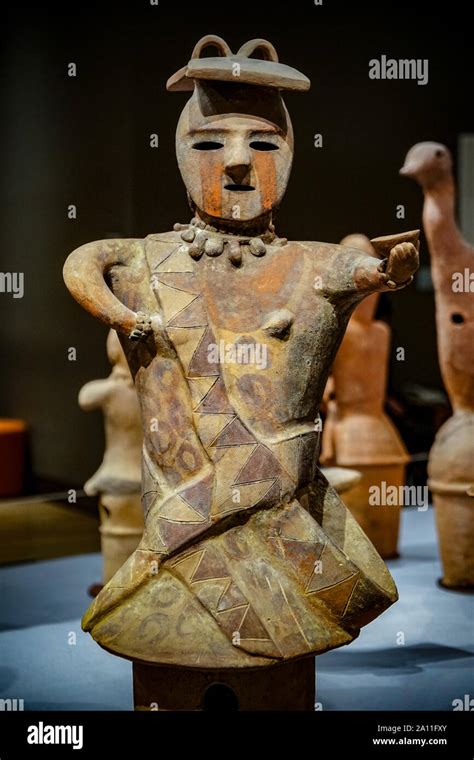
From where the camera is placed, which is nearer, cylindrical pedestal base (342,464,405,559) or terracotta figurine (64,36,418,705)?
terracotta figurine (64,36,418,705)

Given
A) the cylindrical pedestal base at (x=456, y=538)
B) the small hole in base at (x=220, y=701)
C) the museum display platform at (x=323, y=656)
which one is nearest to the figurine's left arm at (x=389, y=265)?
the small hole in base at (x=220, y=701)

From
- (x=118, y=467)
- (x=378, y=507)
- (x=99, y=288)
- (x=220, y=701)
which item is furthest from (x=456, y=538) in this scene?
(x=99, y=288)

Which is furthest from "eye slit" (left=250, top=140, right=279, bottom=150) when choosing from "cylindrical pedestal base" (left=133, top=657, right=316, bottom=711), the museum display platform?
the museum display platform

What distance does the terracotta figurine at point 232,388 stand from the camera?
320 centimetres

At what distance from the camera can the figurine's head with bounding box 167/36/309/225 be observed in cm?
329

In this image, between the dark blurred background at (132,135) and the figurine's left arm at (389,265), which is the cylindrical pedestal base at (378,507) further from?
the figurine's left arm at (389,265)

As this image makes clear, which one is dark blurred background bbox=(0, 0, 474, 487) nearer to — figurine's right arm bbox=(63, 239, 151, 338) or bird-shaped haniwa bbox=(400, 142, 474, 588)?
bird-shaped haniwa bbox=(400, 142, 474, 588)

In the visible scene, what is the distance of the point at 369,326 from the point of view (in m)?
5.67

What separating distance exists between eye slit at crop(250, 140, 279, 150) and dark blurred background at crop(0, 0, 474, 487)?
2.16ft

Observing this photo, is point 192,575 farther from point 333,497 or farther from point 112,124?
point 112,124

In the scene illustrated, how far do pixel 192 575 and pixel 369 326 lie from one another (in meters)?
2.66

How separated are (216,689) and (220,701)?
0.12ft

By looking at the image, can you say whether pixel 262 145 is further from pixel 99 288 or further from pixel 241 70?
pixel 99 288

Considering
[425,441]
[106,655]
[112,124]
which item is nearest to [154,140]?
[112,124]
